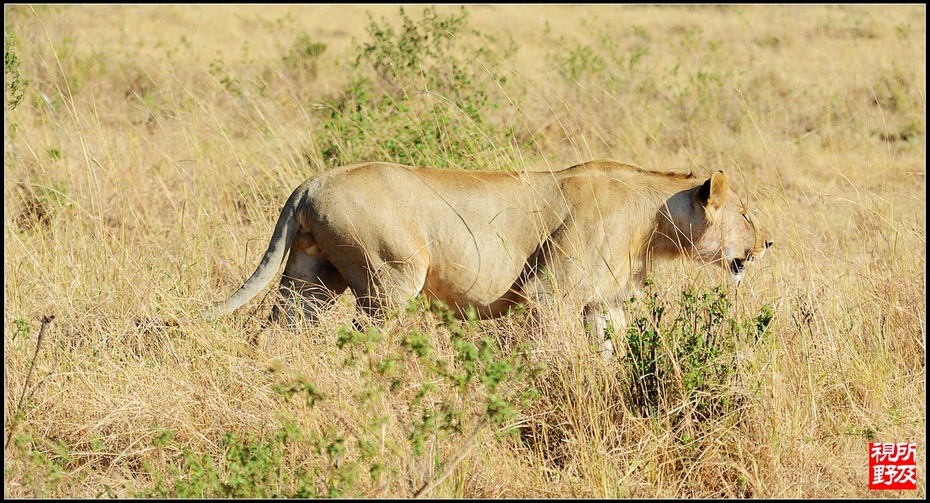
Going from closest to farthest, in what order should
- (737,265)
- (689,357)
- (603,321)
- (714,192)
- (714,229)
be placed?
(689,357)
(603,321)
(714,192)
(714,229)
(737,265)

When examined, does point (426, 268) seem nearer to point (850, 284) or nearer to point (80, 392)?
point (80, 392)

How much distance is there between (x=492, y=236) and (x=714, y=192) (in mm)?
1203

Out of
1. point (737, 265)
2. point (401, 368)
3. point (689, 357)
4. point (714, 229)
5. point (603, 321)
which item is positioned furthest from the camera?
point (737, 265)

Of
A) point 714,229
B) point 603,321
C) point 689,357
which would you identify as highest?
point 714,229

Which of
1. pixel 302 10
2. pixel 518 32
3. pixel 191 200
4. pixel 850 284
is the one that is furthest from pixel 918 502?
pixel 302 10

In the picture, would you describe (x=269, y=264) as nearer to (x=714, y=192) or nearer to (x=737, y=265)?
(x=714, y=192)

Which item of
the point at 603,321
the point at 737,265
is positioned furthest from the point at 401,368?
the point at 737,265

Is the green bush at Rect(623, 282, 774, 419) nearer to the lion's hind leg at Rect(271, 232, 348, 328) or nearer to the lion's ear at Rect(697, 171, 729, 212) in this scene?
the lion's ear at Rect(697, 171, 729, 212)

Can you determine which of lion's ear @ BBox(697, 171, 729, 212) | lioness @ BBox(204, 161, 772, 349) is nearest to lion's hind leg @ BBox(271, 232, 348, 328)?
lioness @ BBox(204, 161, 772, 349)

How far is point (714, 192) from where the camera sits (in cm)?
554

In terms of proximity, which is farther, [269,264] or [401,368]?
[269,264]

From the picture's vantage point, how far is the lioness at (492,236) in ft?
17.0

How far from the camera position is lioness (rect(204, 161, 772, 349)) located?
5.18 meters

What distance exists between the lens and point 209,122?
30.6ft
